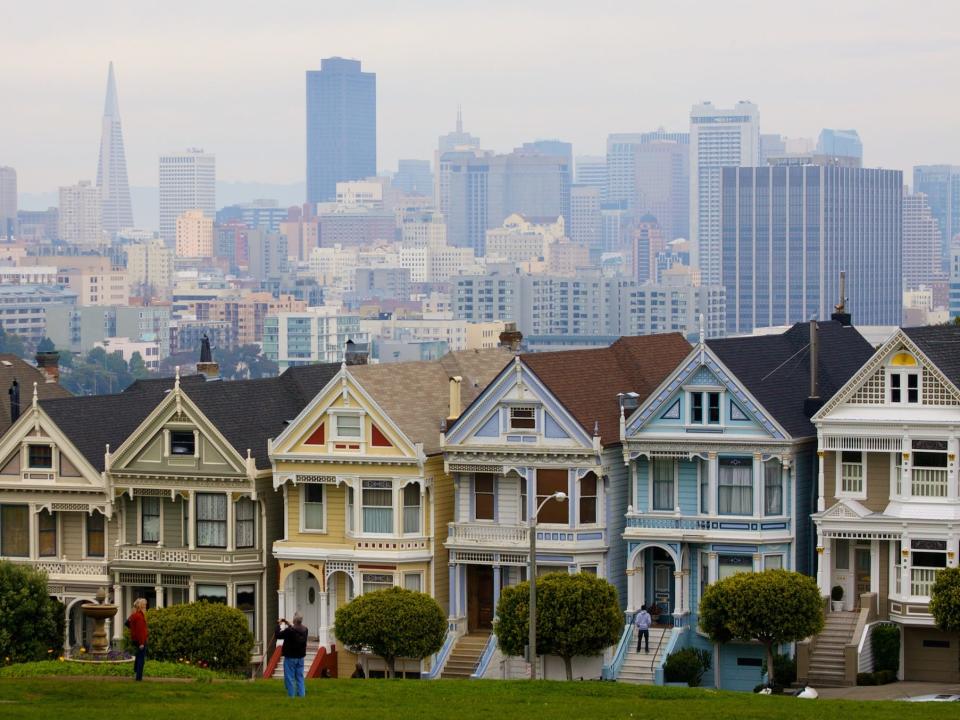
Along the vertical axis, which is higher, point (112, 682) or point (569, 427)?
point (569, 427)

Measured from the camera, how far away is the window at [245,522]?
56.8 m

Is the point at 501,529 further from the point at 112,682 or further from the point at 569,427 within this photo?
the point at 112,682

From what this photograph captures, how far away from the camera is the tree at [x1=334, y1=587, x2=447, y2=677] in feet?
173

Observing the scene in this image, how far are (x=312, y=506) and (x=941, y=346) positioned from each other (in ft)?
45.4

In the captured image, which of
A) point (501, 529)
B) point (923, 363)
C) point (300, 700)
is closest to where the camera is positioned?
point (300, 700)

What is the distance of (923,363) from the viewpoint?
50.9 meters

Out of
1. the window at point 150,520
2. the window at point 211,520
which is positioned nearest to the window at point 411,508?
the window at point 211,520

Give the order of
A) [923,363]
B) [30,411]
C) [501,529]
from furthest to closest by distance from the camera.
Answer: [30,411]
[501,529]
[923,363]

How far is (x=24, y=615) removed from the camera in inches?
2190

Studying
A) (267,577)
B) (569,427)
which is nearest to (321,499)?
(267,577)

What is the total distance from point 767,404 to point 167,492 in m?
13.6

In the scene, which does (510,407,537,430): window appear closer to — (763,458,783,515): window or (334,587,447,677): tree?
(334,587,447,677): tree

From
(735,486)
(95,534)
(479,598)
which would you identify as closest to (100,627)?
(479,598)

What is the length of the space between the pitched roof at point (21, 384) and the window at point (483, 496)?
1367cm
